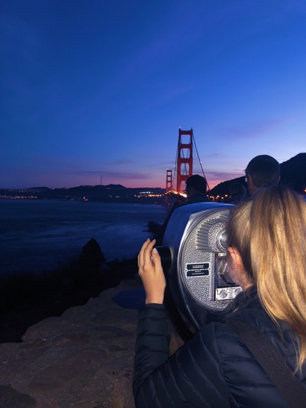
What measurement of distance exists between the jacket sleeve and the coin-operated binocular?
0.46 metres

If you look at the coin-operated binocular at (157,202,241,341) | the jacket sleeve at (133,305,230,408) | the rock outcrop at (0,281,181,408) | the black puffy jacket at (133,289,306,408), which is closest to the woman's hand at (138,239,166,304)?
the jacket sleeve at (133,305,230,408)

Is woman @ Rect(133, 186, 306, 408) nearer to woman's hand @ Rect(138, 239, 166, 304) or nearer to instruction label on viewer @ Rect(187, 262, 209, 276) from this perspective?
woman's hand @ Rect(138, 239, 166, 304)

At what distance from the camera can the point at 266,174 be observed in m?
1.99

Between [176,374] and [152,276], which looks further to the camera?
[152,276]

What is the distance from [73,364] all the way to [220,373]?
1561 millimetres

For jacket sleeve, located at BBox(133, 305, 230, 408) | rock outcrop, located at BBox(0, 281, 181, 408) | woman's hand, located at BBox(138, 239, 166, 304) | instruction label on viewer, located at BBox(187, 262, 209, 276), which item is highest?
woman's hand, located at BBox(138, 239, 166, 304)

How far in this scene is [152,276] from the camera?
1.03 metres

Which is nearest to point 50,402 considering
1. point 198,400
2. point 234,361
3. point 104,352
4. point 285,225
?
point 104,352

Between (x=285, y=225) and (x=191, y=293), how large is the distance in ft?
2.25

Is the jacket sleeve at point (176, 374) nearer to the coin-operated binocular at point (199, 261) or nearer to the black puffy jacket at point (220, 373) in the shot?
the black puffy jacket at point (220, 373)

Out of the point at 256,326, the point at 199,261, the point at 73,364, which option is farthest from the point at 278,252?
the point at 73,364

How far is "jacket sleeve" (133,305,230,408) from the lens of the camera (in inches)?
29.1

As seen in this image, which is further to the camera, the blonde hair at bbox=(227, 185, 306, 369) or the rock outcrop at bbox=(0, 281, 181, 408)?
the rock outcrop at bbox=(0, 281, 181, 408)

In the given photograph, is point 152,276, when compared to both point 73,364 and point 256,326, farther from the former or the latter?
point 73,364
